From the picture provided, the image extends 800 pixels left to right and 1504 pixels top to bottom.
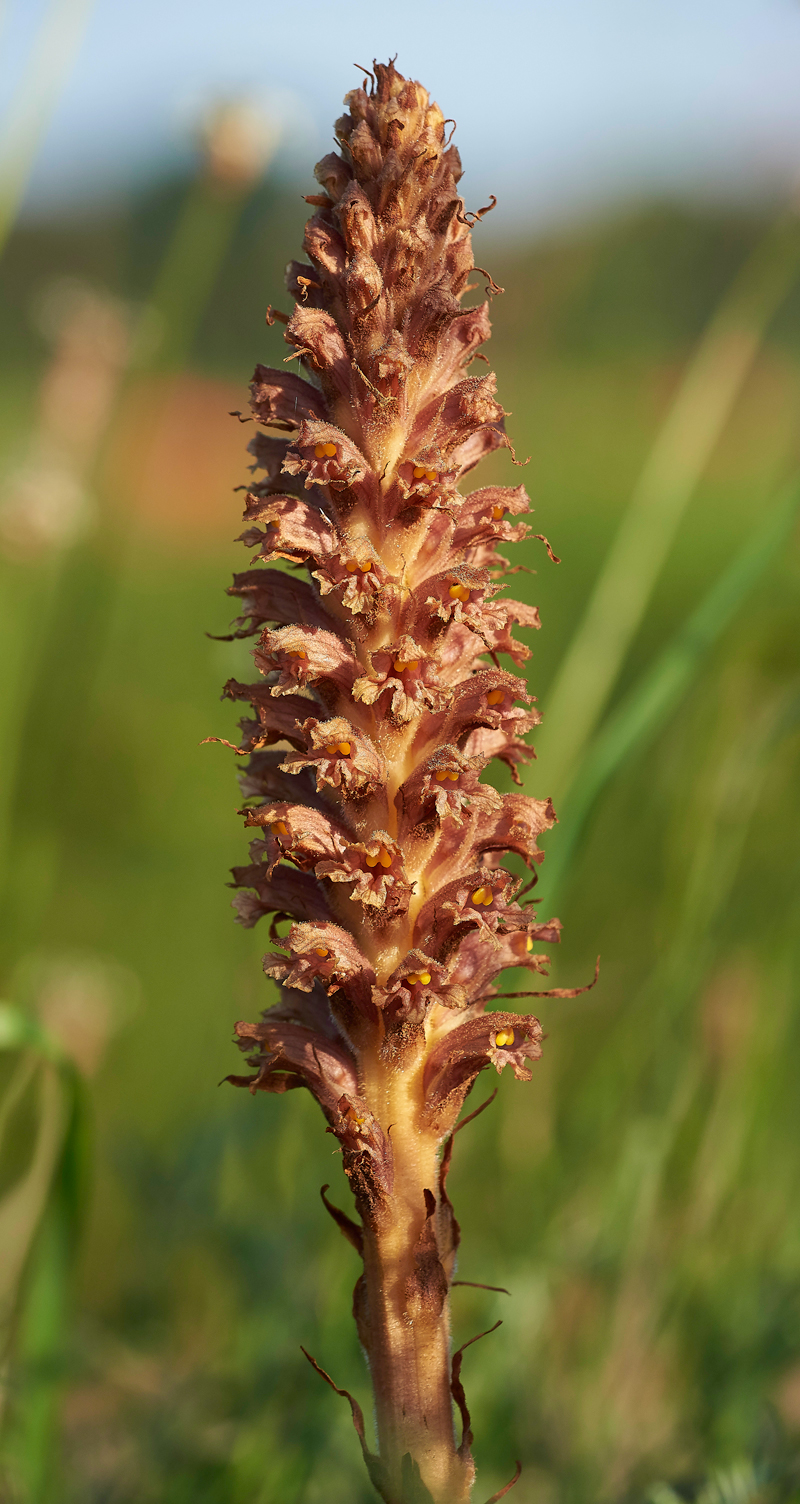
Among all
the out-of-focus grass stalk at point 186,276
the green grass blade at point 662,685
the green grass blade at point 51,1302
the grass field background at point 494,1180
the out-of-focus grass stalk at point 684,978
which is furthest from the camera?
the out-of-focus grass stalk at point 186,276

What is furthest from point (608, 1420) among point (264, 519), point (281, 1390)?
point (264, 519)

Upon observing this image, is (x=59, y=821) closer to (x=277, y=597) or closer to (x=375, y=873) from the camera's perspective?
(x=277, y=597)

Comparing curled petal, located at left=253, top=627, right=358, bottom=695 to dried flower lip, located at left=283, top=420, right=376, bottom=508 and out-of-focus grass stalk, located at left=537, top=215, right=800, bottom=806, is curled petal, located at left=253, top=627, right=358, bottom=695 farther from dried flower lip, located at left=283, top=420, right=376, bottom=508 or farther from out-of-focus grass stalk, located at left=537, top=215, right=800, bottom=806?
out-of-focus grass stalk, located at left=537, top=215, right=800, bottom=806

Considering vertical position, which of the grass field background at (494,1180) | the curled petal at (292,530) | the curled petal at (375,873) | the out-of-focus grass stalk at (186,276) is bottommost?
the grass field background at (494,1180)

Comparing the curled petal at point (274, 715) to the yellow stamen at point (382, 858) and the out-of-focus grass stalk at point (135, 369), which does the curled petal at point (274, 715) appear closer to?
the yellow stamen at point (382, 858)

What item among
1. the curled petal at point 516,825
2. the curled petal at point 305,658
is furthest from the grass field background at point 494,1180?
the curled petal at point 305,658

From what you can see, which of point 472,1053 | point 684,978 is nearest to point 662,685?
point 472,1053
